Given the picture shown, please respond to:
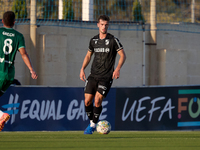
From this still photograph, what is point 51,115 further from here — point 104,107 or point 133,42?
point 133,42

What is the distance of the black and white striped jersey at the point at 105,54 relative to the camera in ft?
23.2

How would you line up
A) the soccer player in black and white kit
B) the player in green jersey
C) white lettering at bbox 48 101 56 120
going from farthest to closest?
white lettering at bbox 48 101 56 120 → the soccer player in black and white kit → the player in green jersey

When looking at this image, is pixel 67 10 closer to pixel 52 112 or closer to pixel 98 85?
pixel 52 112

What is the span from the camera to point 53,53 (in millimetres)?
14148

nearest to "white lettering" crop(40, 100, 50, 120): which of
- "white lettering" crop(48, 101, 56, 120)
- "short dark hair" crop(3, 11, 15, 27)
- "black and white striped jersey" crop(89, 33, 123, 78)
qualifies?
"white lettering" crop(48, 101, 56, 120)

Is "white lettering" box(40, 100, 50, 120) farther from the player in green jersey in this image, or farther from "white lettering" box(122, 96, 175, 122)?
the player in green jersey

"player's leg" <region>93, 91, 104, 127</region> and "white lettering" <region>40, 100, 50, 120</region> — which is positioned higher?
"player's leg" <region>93, 91, 104, 127</region>

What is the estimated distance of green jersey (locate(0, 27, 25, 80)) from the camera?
5867 mm

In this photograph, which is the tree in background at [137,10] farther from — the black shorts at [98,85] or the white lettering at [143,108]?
the black shorts at [98,85]

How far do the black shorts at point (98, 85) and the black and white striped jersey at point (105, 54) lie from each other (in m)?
0.09

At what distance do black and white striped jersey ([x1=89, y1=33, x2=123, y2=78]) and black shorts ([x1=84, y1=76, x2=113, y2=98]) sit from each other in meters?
0.09

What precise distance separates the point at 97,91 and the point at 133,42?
8.48 metres

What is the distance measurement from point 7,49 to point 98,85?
6.35 feet

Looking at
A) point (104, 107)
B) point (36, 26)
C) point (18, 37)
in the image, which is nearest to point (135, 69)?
point (36, 26)
